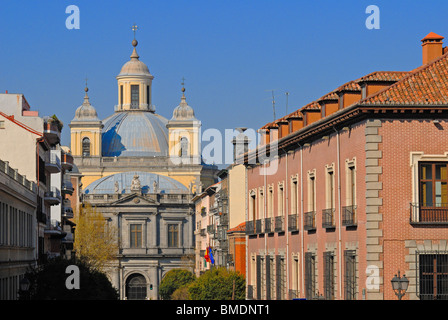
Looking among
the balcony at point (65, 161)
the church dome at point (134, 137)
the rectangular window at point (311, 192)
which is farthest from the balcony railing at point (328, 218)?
the church dome at point (134, 137)

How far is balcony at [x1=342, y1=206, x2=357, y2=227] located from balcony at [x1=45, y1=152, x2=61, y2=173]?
3385 cm

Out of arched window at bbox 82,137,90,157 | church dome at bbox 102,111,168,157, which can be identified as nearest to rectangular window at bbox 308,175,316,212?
arched window at bbox 82,137,90,157

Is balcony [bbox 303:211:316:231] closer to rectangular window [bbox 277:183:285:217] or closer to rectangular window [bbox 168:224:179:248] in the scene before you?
rectangular window [bbox 277:183:285:217]

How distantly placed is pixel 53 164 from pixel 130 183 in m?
106

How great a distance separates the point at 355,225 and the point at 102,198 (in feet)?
446

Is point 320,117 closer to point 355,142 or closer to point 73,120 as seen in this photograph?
point 355,142

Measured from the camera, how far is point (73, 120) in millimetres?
191875

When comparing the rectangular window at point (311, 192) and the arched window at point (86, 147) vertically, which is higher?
the arched window at point (86, 147)

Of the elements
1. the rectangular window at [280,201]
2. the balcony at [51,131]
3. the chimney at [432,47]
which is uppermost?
the chimney at [432,47]

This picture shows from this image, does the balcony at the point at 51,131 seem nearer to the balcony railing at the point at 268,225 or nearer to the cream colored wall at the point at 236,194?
the balcony railing at the point at 268,225

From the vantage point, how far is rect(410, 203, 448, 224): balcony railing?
41.5m

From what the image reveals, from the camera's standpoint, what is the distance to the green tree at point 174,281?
156m

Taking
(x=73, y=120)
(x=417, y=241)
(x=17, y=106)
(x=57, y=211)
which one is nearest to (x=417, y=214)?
(x=417, y=241)

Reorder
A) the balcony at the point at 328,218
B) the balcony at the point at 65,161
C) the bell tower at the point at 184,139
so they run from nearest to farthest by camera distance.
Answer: the balcony at the point at 328,218
the balcony at the point at 65,161
the bell tower at the point at 184,139
